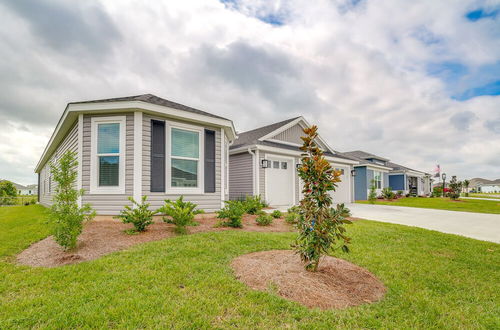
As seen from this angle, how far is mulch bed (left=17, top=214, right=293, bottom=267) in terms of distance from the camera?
12.0 ft

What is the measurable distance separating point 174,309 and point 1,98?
15203mm

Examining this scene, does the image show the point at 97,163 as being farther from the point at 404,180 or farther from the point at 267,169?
the point at 404,180

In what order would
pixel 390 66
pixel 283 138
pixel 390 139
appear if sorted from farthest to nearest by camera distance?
pixel 390 139 → pixel 283 138 → pixel 390 66

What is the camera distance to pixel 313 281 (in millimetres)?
2811

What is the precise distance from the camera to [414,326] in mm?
2121

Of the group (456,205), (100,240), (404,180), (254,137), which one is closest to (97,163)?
(100,240)

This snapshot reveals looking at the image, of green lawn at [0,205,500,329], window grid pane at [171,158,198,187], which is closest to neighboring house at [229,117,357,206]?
window grid pane at [171,158,198,187]

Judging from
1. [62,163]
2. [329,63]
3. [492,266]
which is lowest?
[492,266]

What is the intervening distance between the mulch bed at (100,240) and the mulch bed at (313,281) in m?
2.21

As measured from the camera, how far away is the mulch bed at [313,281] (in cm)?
252

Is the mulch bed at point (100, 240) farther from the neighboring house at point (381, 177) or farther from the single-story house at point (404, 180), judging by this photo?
the single-story house at point (404, 180)

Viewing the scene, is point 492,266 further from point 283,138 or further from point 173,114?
point 283,138

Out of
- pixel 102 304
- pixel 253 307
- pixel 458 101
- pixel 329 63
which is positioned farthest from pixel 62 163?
pixel 458 101

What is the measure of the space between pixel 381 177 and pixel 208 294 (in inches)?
945
